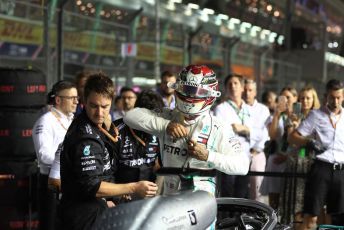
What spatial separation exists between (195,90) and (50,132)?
2648 mm

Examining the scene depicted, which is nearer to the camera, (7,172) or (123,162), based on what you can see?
(123,162)

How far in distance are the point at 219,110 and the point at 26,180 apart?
2.52m

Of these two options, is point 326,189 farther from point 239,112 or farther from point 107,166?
point 107,166

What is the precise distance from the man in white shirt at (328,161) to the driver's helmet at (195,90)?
10.9ft

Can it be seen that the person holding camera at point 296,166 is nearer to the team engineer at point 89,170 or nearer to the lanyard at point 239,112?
the lanyard at point 239,112

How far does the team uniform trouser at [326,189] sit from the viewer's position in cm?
716

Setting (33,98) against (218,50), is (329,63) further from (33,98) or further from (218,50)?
(33,98)

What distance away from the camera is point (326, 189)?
7.22 metres

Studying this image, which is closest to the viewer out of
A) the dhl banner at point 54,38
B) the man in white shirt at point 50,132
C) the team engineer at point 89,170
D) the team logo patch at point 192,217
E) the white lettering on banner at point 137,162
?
the team logo patch at point 192,217

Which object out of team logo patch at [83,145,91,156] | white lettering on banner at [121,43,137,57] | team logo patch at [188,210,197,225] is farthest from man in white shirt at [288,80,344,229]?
white lettering on banner at [121,43,137,57]

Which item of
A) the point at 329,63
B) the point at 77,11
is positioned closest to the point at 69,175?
the point at 77,11

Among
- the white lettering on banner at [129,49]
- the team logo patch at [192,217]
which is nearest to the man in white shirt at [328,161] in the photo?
the team logo patch at [192,217]

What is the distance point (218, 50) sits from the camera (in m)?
16.3

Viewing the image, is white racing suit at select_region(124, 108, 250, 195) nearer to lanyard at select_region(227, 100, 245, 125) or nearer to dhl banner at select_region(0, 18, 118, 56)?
lanyard at select_region(227, 100, 245, 125)
